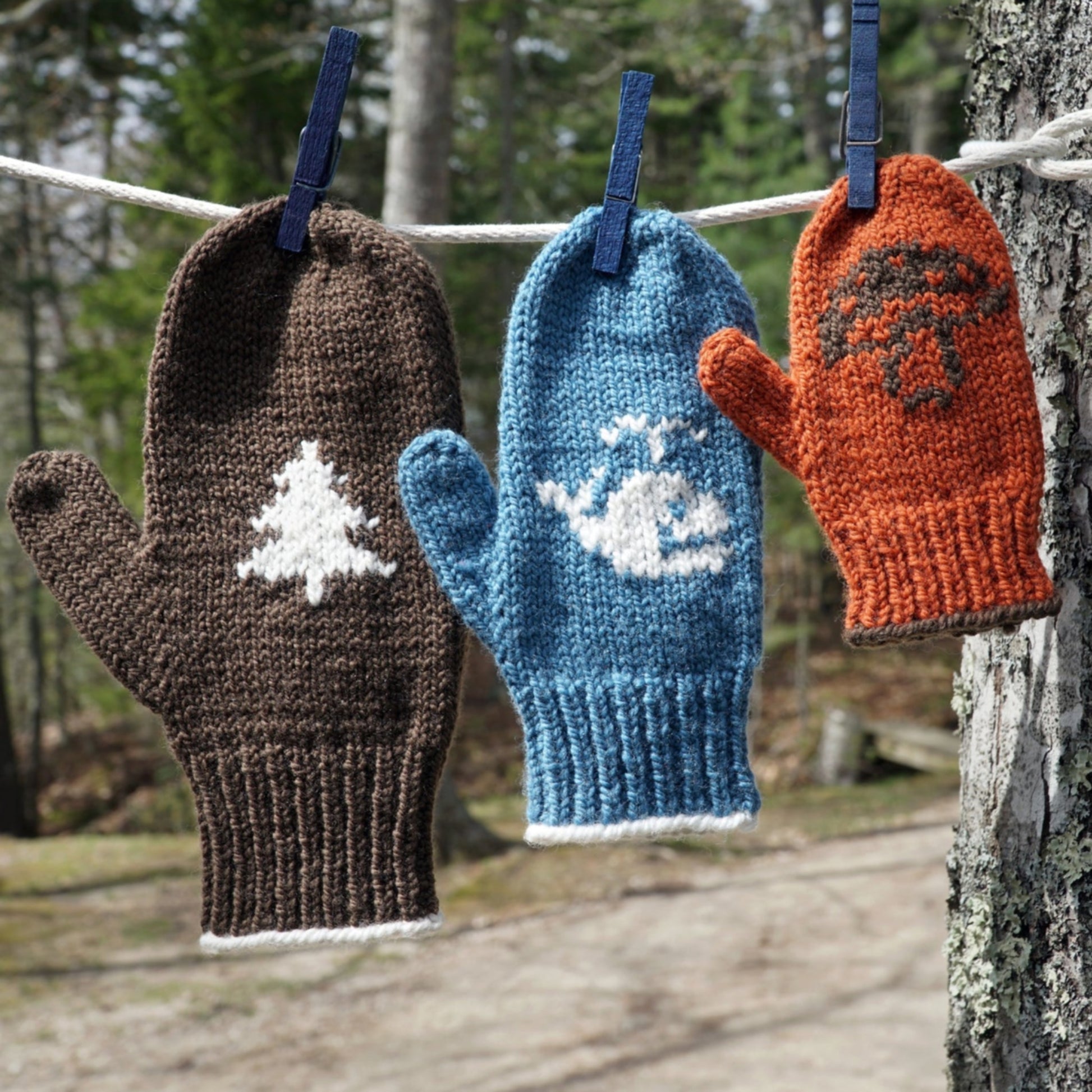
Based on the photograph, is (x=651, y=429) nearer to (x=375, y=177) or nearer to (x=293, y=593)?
(x=293, y=593)

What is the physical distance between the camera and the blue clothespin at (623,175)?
1.29 metres

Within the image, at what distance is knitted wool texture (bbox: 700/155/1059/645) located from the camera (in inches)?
46.1

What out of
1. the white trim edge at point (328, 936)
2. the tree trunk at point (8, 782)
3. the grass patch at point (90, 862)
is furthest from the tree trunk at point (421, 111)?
the tree trunk at point (8, 782)

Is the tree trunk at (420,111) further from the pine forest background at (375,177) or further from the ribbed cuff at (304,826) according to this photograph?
the ribbed cuff at (304,826)

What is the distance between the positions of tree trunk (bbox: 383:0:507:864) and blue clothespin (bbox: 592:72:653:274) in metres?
3.23

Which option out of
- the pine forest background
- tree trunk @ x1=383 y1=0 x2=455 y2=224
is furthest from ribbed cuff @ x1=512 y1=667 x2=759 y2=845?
the pine forest background

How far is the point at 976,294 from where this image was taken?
119 cm

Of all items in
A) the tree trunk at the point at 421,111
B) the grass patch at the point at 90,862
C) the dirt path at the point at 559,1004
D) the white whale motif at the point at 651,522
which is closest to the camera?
the white whale motif at the point at 651,522

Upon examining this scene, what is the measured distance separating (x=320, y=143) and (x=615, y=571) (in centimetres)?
66

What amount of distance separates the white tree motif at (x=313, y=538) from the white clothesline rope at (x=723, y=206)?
351mm

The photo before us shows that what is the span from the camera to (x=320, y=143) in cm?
133

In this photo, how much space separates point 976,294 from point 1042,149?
210 mm

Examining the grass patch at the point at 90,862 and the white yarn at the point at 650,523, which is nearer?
the white yarn at the point at 650,523

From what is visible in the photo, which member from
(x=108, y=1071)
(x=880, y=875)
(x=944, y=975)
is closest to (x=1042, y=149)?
(x=944, y=975)
